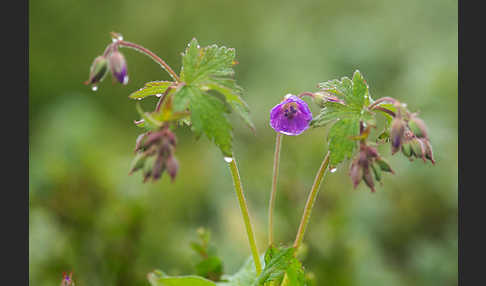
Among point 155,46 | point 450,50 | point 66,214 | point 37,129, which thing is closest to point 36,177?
point 66,214

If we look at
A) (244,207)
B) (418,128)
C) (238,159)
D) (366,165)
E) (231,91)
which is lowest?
(244,207)

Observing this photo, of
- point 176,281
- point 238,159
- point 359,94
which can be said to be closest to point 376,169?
point 359,94

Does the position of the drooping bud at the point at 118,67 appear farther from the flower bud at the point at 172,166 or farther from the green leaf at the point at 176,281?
the green leaf at the point at 176,281

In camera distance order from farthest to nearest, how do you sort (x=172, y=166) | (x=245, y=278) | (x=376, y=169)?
(x=245, y=278) < (x=376, y=169) < (x=172, y=166)

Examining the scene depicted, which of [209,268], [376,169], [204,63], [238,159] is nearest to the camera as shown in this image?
[376,169]

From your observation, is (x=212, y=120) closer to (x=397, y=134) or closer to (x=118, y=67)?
(x=118, y=67)

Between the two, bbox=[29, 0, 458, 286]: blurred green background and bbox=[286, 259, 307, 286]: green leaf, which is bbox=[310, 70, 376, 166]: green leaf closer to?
bbox=[286, 259, 307, 286]: green leaf

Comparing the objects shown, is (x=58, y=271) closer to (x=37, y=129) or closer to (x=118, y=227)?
(x=118, y=227)

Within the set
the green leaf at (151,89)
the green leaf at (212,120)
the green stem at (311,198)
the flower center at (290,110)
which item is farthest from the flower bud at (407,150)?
the green leaf at (151,89)
